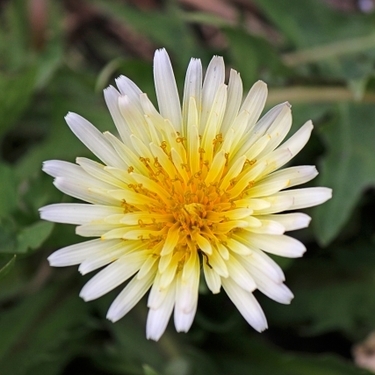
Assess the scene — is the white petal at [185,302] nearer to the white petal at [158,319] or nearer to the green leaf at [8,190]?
the white petal at [158,319]

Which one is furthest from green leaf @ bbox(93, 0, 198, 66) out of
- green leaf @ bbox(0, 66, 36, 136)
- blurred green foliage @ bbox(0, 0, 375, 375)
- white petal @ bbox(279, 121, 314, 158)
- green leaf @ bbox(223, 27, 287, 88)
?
white petal @ bbox(279, 121, 314, 158)

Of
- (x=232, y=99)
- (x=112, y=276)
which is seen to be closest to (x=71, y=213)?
(x=112, y=276)

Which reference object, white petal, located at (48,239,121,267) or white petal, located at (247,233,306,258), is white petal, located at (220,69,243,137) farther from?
white petal, located at (48,239,121,267)

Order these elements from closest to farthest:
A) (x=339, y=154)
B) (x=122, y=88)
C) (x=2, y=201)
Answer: (x=122, y=88) → (x=2, y=201) → (x=339, y=154)

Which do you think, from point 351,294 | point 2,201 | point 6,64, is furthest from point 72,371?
point 6,64

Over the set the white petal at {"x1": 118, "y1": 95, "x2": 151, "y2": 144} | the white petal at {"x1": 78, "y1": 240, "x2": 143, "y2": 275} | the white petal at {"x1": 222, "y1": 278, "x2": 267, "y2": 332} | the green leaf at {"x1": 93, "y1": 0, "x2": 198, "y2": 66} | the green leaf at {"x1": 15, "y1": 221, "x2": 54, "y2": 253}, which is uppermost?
the green leaf at {"x1": 93, "y1": 0, "x2": 198, "y2": 66}

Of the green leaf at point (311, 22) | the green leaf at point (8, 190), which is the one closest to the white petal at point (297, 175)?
the green leaf at point (8, 190)

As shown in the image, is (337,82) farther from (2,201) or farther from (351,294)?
(2,201)
